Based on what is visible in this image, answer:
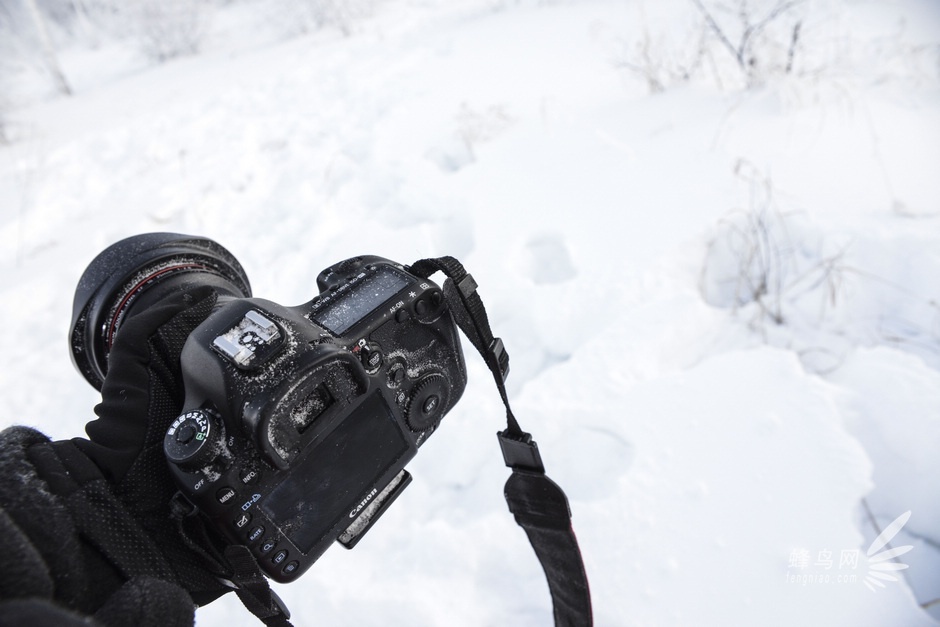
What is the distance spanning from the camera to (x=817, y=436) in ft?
3.43

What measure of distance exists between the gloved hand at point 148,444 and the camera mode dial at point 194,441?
0.09 metres

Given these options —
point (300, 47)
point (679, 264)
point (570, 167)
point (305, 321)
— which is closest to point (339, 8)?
point (300, 47)

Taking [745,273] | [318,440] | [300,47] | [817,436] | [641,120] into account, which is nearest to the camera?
[318,440]

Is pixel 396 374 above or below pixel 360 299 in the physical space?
below

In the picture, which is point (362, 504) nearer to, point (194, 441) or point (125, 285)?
point (194, 441)

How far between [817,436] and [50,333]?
2.29 meters

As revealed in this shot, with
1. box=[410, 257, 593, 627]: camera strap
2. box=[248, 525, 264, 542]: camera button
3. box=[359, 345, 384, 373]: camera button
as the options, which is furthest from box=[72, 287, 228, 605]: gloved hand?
box=[410, 257, 593, 627]: camera strap

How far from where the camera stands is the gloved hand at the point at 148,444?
633mm

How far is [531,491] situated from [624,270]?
78cm

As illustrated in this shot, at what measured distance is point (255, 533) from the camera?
25.3 inches

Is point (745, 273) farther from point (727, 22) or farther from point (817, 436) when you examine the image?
point (727, 22)

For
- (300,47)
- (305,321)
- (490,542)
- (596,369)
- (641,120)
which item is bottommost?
(490,542)

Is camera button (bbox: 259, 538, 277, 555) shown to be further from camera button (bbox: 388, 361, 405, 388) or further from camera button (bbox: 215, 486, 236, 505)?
camera button (bbox: 388, 361, 405, 388)

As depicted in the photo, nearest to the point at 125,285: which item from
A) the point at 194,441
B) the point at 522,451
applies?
the point at 194,441
